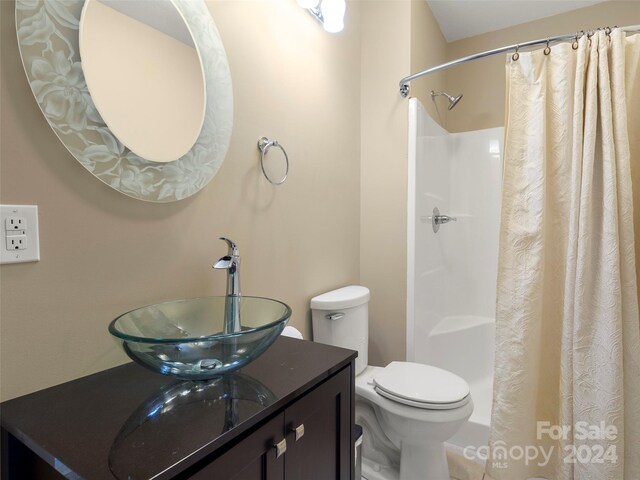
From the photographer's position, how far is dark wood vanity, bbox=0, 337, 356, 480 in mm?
560

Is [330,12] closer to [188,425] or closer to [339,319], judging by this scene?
[339,319]

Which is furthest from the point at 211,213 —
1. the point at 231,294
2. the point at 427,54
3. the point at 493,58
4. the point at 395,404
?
the point at 493,58

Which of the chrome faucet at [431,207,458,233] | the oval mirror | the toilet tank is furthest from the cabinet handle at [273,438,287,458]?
the chrome faucet at [431,207,458,233]

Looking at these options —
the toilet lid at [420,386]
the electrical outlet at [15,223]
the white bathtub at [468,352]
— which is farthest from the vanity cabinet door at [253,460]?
the white bathtub at [468,352]

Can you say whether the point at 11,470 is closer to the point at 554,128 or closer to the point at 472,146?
the point at 554,128

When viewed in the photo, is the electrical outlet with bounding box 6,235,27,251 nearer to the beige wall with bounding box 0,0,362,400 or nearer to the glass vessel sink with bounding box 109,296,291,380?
the beige wall with bounding box 0,0,362,400

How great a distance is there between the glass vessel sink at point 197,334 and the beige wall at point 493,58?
8.02 feet

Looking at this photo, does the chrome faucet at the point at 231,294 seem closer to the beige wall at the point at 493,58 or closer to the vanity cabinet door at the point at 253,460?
the vanity cabinet door at the point at 253,460

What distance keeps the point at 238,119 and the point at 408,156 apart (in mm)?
1095

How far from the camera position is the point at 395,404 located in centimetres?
147

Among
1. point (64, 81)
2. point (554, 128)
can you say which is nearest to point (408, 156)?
point (554, 128)

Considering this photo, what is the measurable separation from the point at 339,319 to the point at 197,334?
0.78 meters

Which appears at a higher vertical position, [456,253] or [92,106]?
[92,106]

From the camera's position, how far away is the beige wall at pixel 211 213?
74 centimetres
